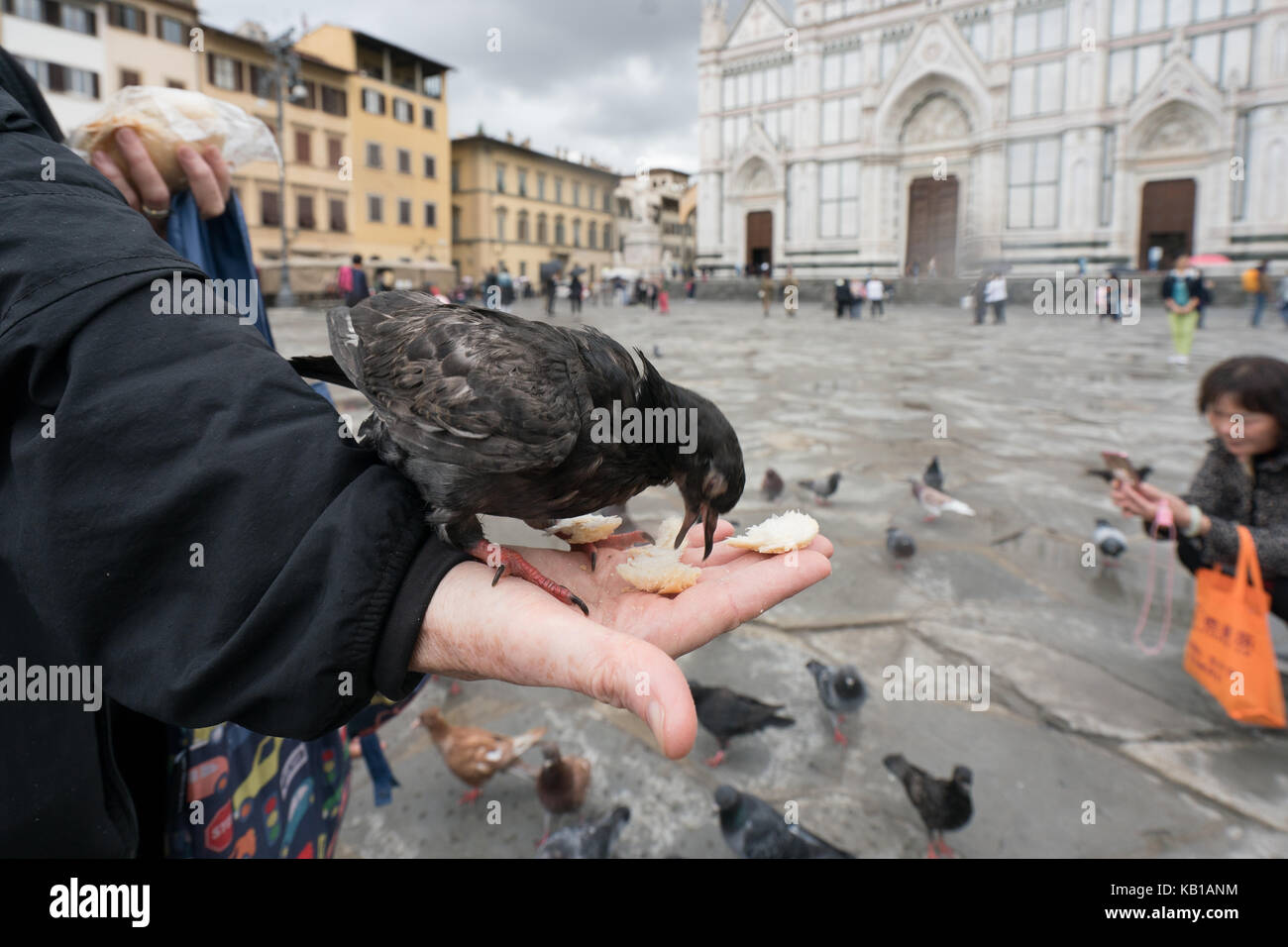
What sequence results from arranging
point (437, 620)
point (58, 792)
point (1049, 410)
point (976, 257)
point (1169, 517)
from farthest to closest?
point (976, 257)
point (1049, 410)
point (1169, 517)
point (58, 792)
point (437, 620)

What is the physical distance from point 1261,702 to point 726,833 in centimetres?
248

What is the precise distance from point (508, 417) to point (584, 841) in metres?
1.66

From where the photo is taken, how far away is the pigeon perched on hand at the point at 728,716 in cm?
316

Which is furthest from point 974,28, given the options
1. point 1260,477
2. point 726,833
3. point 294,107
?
point 726,833

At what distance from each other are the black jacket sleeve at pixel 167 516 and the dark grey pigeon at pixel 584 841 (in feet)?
5.85

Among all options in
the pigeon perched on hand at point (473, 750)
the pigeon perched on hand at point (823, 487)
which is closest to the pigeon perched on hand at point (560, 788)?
the pigeon perched on hand at point (473, 750)

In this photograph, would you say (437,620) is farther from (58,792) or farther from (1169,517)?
(1169,517)

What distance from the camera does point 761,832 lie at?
8.43 feet

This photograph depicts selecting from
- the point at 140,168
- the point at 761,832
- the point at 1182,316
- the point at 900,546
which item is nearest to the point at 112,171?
the point at 140,168

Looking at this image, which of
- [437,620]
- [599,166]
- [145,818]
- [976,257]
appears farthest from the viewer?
[599,166]

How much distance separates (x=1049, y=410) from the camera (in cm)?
961

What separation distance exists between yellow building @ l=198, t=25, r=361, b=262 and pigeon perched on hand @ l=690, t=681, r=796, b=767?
37860 mm

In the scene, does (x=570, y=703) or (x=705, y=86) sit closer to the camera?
(x=570, y=703)

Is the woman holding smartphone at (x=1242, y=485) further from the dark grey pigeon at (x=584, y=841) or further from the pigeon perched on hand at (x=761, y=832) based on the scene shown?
the dark grey pigeon at (x=584, y=841)
